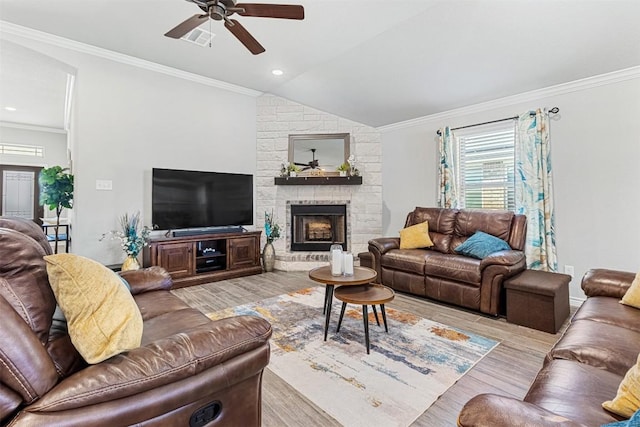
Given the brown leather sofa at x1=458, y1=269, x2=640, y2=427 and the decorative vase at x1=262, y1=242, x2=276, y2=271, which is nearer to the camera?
the brown leather sofa at x1=458, y1=269, x2=640, y2=427

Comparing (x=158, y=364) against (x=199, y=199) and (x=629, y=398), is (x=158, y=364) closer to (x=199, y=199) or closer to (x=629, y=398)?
(x=629, y=398)

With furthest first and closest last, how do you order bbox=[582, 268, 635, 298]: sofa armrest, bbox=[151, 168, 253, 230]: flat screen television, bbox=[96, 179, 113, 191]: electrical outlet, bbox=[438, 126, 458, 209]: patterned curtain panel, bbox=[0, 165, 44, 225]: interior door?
bbox=[0, 165, 44, 225]: interior door < bbox=[438, 126, 458, 209]: patterned curtain panel < bbox=[151, 168, 253, 230]: flat screen television < bbox=[96, 179, 113, 191]: electrical outlet < bbox=[582, 268, 635, 298]: sofa armrest

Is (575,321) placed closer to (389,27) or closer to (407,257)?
(407,257)

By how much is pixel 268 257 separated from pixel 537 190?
12.5 feet

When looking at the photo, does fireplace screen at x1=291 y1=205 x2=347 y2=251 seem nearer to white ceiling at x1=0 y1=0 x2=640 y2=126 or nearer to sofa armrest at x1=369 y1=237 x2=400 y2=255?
sofa armrest at x1=369 y1=237 x2=400 y2=255

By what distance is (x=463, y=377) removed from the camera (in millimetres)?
1988

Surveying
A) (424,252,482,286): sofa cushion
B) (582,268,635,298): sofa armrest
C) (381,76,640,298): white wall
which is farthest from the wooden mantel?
(582,268,635,298): sofa armrest

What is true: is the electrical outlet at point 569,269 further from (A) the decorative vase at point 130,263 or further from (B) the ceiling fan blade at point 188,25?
(A) the decorative vase at point 130,263

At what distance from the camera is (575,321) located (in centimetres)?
181

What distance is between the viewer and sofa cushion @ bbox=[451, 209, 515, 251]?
141 inches

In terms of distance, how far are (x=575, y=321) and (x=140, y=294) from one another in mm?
2823

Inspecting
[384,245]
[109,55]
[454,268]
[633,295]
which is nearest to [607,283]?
[633,295]

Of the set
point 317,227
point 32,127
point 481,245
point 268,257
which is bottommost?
point 268,257

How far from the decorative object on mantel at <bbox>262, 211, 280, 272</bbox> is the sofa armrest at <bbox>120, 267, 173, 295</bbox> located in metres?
2.62
